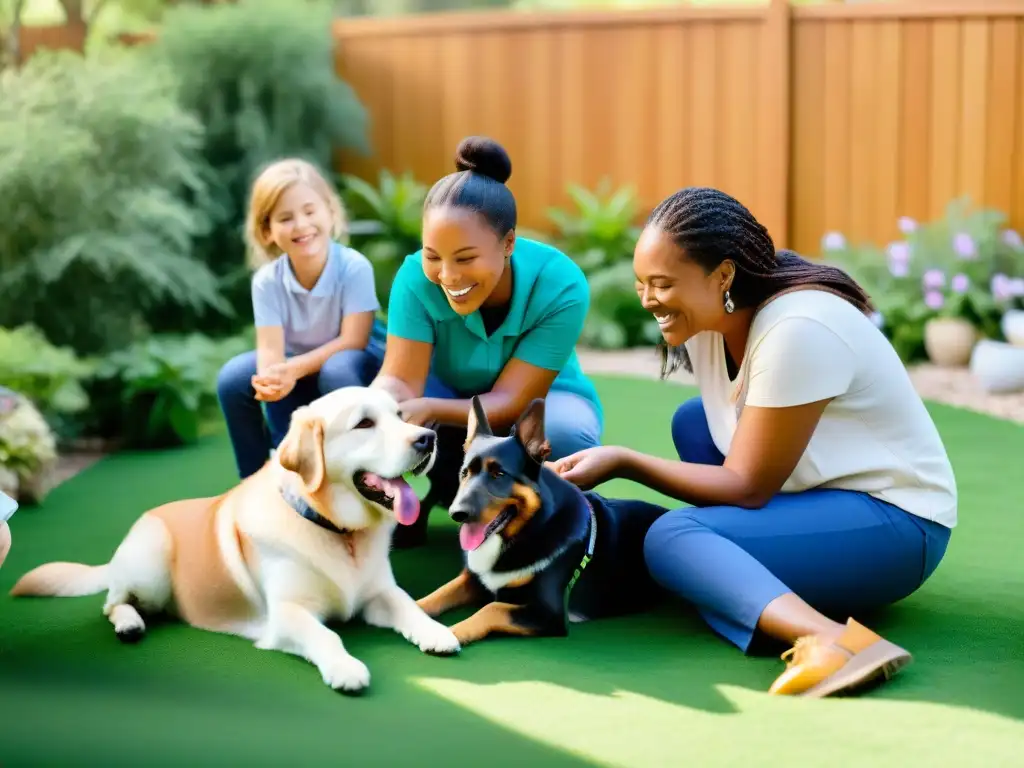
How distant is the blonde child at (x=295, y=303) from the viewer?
4484 mm

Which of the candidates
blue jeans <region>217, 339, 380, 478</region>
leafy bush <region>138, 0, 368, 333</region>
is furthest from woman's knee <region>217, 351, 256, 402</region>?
leafy bush <region>138, 0, 368, 333</region>

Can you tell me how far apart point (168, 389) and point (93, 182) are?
1.41 metres

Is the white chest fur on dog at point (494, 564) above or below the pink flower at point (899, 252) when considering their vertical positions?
below

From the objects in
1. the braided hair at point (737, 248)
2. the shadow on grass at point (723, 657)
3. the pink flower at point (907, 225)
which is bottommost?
the shadow on grass at point (723, 657)

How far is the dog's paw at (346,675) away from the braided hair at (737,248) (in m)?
1.37

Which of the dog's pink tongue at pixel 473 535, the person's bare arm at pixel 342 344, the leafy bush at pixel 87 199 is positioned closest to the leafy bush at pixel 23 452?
the person's bare arm at pixel 342 344

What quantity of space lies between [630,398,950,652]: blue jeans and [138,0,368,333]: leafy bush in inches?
237

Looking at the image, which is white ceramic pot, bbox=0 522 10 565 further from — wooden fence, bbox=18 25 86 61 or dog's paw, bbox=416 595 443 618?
wooden fence, bbox=18 25 86 61

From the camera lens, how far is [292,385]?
13.9 feet

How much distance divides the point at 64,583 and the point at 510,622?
149 centimetres

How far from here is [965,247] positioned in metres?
8.05

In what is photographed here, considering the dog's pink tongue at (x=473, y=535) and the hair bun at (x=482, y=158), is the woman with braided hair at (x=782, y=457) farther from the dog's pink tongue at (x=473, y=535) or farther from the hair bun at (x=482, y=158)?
the hair bun at (x=482, y=158)

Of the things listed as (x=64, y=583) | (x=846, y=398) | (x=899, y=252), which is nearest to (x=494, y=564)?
(x=846, y=398)

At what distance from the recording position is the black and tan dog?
3129mm
